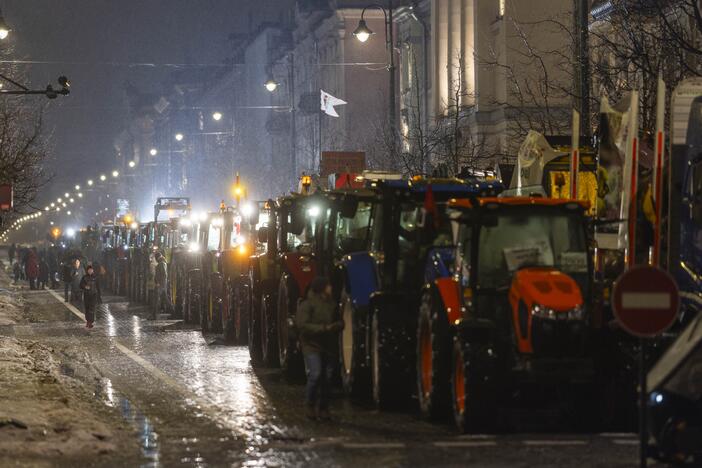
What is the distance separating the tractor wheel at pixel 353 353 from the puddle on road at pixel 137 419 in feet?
8.58

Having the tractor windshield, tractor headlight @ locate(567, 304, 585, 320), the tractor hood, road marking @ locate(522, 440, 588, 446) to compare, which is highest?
the tractor windshield

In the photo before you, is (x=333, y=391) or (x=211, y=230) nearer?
(x=333, y=391)

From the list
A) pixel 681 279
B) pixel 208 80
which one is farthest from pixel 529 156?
pixel 208 80

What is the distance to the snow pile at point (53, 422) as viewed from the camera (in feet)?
48.6

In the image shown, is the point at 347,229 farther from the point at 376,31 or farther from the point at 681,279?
the point at 376,31

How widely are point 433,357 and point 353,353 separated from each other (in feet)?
9.28

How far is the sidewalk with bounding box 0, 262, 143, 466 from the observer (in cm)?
1465

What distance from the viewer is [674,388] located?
41.7 ft

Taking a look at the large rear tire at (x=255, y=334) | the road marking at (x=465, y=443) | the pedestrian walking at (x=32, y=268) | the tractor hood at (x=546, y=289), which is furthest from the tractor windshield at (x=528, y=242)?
the pedestrian walking at (x=32, y=268)

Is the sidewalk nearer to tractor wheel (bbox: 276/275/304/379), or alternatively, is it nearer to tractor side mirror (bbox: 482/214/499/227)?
tractor wheel (bbox: 276/275/304/379)

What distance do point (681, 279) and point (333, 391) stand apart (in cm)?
540

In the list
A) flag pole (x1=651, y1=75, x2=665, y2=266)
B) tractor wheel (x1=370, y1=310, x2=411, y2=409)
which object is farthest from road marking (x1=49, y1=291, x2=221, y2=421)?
flag pole (x1=651, y1=75, x2=665, y2=266)

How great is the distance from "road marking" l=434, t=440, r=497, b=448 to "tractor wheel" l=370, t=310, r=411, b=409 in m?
2.77

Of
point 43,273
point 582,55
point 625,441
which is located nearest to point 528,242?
point 625,441
